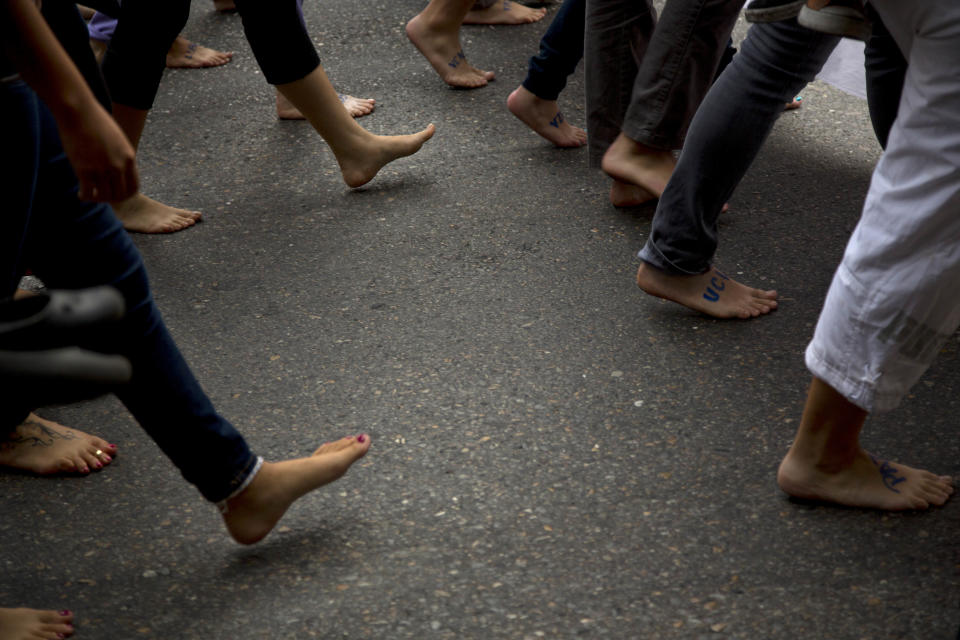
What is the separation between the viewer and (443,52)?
4.23m

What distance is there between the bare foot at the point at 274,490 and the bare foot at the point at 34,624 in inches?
13.0

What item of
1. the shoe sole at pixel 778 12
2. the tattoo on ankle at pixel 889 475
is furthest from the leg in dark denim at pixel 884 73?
the tattoo on ankle at pixel 889 475

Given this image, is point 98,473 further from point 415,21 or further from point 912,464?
point 415,21

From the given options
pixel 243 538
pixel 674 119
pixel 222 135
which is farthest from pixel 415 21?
pixel 243 538

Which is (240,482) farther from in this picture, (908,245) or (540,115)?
(540,115)

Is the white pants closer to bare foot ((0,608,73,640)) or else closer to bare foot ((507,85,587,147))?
bare foot ((0,608,73,640))

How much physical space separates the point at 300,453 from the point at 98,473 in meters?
0.46

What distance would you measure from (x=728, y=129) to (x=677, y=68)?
1.70ft

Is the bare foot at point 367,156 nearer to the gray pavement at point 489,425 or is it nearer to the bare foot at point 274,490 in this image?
the gray pavement at point 489,425

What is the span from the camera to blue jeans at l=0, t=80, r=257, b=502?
150 centimetres

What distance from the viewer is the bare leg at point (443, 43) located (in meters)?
4.21

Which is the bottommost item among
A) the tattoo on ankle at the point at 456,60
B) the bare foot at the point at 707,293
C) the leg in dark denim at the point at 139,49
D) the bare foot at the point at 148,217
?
the bare foot at the point at 148,217

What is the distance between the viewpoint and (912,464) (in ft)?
7.06

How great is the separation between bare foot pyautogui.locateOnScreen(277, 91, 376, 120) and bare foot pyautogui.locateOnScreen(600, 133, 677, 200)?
129 cm
